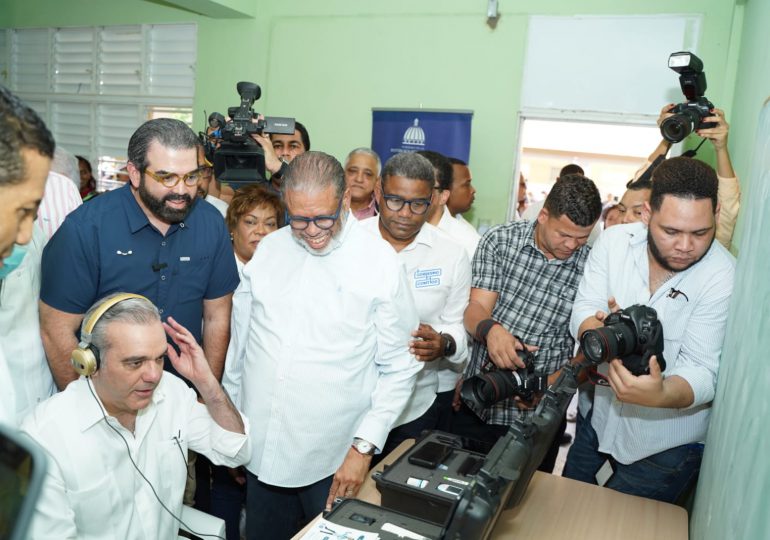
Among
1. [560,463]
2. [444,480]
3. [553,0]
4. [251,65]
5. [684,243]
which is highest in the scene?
[553,0]

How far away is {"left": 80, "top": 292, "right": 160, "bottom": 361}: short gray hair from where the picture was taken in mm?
1523

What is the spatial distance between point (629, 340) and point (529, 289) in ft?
2.53

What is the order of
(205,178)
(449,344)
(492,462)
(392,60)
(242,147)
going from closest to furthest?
(492,462) < (449,344) < (242,147) < (205,178) < (392,60)

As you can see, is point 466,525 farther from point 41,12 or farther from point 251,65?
point 41,12

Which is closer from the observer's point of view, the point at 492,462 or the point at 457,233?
the point at 492,462

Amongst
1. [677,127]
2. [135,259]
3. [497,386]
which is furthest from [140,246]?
[677,127]

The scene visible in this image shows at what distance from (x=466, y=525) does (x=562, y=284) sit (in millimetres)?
1348

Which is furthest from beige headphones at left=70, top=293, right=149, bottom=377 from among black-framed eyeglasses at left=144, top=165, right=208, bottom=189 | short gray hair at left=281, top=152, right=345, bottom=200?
short gray hair at left=281, top=152, right=345, bottom=200

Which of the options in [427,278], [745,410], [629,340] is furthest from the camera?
[427,278]

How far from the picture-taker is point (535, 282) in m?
2.34

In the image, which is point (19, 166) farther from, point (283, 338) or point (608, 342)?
point (608, 342)

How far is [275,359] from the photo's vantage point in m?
1.83

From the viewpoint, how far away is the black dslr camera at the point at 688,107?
254 centimetres

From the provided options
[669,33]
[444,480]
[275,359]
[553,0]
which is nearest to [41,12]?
[553,0]
